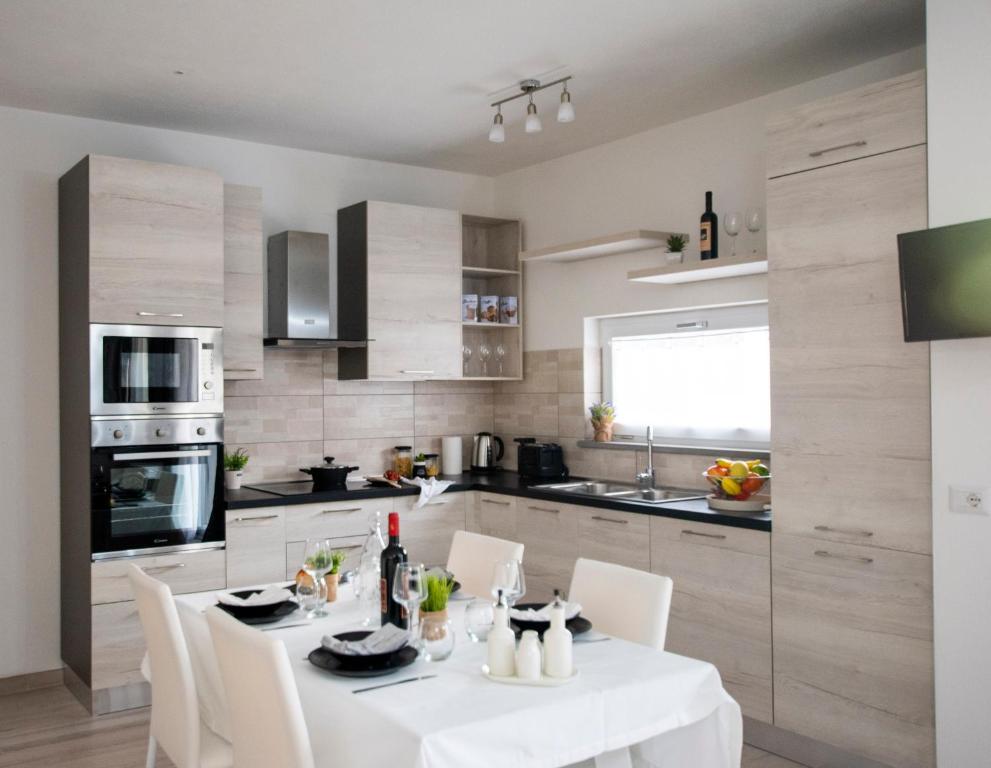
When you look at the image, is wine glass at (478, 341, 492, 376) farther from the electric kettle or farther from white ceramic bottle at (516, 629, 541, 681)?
white ceramic bottle at (516, 629, 541, 681)

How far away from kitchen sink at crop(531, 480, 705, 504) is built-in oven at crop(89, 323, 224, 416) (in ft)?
5.45

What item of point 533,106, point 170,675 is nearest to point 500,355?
point 533,106

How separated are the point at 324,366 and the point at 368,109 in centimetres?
146

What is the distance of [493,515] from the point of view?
492cm

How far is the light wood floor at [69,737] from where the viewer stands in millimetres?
3568

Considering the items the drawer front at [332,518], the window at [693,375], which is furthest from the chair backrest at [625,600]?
the drawer front at [332,518]

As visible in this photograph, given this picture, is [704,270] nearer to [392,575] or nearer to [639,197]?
[639,197]

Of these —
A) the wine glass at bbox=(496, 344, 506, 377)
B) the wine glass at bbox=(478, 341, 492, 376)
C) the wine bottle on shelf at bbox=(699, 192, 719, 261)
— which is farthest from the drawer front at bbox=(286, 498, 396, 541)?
the wine bottle on shelf at bbox=(699, 192, 719, 261)

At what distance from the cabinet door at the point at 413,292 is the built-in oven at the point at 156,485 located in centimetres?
104

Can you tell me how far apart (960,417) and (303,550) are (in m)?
3.00

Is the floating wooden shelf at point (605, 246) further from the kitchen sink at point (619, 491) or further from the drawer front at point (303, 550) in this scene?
the drawer front at point (303, 550)

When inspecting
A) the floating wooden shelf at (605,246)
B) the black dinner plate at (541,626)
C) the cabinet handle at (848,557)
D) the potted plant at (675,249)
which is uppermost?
the floating wooden shelf at (605,246)

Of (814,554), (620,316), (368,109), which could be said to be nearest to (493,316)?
(620,316)

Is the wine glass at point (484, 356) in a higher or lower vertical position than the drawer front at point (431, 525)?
higher
